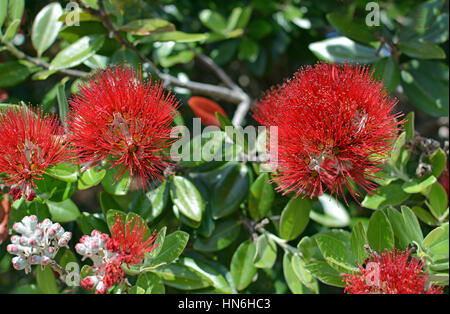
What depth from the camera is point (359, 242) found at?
4.07ft

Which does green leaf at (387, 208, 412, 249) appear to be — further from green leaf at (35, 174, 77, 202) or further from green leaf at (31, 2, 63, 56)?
green leaf at (31, 2, 63, 56)

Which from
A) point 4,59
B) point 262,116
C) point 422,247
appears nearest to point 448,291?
point 422,247

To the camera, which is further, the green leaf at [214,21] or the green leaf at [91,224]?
the green leaf at [214,21]

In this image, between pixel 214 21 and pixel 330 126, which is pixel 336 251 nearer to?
pixel 330 126

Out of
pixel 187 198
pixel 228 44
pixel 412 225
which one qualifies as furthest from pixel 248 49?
pixel 412 225

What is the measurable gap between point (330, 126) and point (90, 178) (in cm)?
75

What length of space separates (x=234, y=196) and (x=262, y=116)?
0.30 metres

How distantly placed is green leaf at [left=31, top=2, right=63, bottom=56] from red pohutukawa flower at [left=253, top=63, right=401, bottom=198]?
1042 mm

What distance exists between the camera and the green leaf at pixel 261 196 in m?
1.46

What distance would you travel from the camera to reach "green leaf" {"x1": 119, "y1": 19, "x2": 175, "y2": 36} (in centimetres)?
149

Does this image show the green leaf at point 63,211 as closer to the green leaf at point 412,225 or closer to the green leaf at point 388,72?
the green leaf at point 412,225

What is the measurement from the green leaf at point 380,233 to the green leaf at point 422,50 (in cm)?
71

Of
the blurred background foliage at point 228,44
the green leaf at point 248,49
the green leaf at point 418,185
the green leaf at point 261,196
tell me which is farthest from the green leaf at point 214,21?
the green leaf at point 418,185
